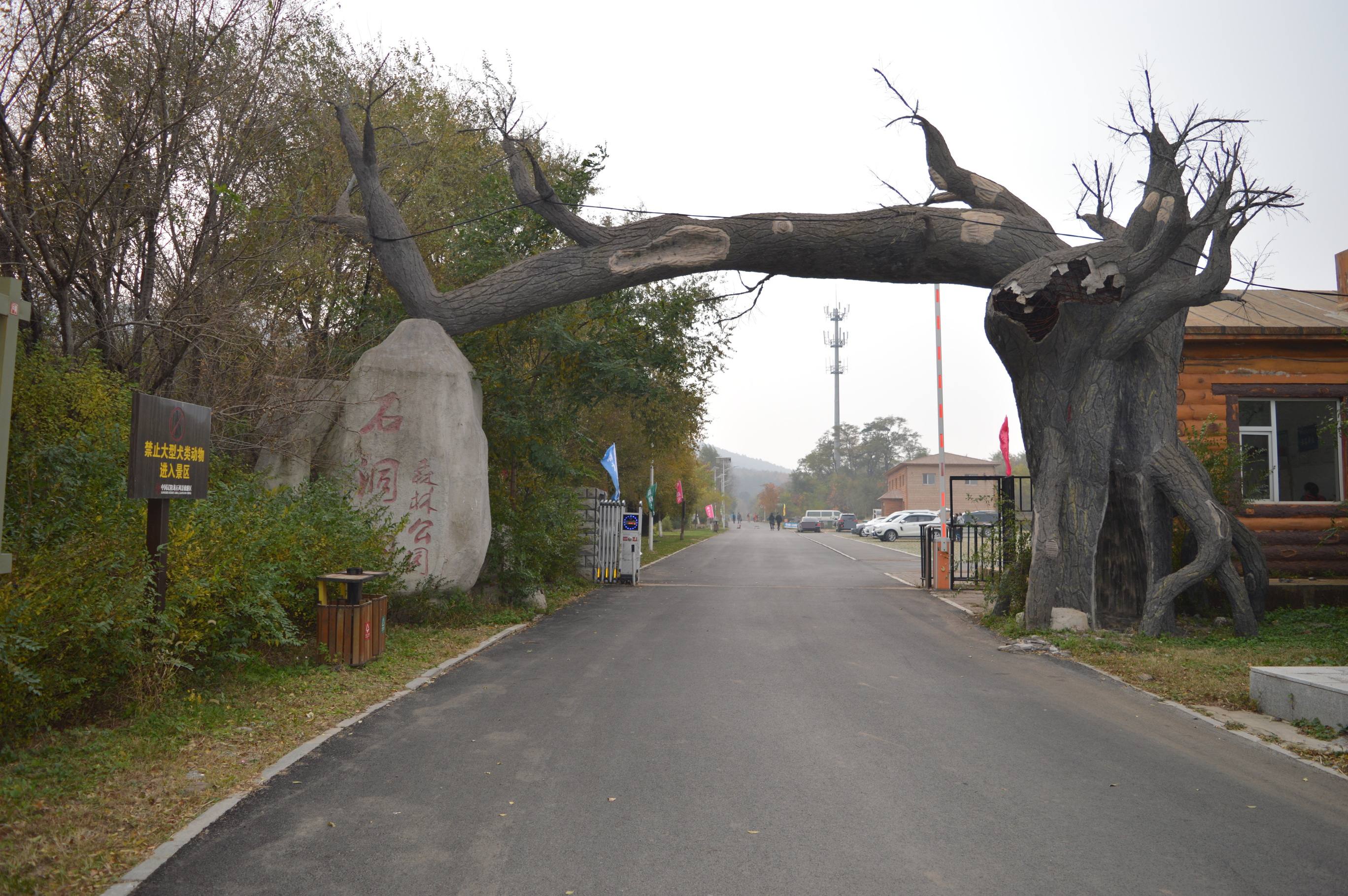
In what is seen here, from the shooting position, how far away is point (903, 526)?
53281 mm

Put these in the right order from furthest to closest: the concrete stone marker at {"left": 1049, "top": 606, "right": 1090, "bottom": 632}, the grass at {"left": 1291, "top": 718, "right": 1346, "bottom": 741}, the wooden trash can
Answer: the concrete stone marker at {"left": 1049, "top": 606, "right": 1090, "bottom": 632}, the wooden trash can, the grass at {"left": 1291, "top": 718, "right": 1346, "bottom": 741}

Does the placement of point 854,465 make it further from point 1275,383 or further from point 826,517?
point 1275,383

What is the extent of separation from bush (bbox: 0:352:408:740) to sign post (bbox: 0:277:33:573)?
4.07 feet

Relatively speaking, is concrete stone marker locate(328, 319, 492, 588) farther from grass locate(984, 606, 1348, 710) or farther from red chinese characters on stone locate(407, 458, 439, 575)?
grass locate(984, 606, 1348, 710)

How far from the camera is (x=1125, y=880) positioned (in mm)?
4141

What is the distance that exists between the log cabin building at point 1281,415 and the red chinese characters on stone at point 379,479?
1266 cm

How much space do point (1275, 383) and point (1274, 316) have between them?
6.19 feet

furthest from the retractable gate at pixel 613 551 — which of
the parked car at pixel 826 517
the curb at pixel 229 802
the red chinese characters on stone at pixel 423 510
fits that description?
the parked car at pixel 826 517

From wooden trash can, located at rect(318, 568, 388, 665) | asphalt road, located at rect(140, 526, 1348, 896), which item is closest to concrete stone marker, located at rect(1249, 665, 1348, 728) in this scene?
asphalt road, located at rect(140, 526, 1348, 896)

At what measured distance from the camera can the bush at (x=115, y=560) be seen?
5.45 m

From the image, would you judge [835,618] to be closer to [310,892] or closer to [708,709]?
[708,709]

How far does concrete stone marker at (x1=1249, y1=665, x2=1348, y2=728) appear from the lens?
678 centimetres

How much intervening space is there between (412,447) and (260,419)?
2.19 meters

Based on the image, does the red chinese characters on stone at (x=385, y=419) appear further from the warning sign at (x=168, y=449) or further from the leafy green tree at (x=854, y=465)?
the leafy green tree at (x=854, y=465)
